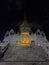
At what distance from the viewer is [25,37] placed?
1623cm

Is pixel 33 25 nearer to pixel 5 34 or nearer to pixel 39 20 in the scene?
pixel 39 20

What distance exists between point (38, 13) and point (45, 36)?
3.37 m

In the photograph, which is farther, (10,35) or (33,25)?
(10,35)

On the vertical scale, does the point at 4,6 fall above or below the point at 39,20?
above

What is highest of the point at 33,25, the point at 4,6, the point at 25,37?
the point at 4,6

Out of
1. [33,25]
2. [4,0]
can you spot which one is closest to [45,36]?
A: [33,25]

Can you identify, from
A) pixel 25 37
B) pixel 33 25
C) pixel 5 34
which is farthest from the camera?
pixel 5 34

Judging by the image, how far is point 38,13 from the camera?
17.6 m

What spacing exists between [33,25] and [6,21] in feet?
9.22

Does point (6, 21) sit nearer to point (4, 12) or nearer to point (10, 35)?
point (4, 12)

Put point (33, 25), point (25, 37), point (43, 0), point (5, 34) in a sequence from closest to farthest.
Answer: point (25, 37)
point (43, 0)
point (33, 25)
point (5, 34)

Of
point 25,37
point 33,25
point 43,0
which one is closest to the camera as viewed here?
point 25,37

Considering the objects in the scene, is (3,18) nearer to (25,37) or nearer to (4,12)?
(4,12)

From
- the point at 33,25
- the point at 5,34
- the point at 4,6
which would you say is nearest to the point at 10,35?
the point at 5,34
